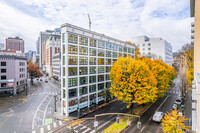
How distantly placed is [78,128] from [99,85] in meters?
19.4

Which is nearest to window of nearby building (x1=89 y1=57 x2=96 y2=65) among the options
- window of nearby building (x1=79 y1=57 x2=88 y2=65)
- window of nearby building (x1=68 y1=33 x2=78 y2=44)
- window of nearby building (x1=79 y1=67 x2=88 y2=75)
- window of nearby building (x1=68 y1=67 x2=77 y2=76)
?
window of nearby building (x1=79 y1=57 x2=88 y2=65)

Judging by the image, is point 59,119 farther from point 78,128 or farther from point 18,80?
point 18,80

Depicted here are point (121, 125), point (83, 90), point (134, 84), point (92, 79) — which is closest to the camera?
point (121, 125)

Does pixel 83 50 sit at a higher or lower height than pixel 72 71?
higher

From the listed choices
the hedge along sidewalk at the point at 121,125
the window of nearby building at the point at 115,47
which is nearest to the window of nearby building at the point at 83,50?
the window of nearby building at the point at 115,47

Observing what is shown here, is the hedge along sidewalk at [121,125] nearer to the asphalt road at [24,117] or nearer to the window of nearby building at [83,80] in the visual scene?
the window of nearby building at [83,80]

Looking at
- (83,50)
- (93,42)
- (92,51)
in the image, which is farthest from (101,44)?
(83,50)

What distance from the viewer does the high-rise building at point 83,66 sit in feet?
108

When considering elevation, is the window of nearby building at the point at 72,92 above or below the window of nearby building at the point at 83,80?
below

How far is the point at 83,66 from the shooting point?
122 ft

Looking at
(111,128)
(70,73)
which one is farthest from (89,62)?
(111,128)

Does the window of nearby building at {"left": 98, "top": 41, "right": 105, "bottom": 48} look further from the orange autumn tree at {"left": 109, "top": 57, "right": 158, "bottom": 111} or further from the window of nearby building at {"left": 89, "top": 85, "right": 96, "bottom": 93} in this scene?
the orange autumn tree at {"left": 109, "top": 57, "right": 158, "bottom": 111}

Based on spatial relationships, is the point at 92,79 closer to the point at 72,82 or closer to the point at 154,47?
the point at 72,82

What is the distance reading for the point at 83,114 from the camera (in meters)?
32.3
